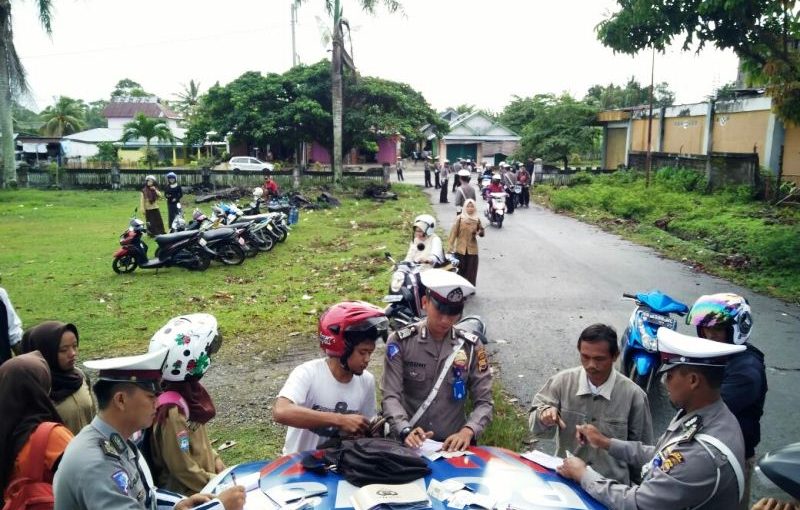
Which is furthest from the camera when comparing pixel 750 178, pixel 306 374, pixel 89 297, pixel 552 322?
pixel 750 178

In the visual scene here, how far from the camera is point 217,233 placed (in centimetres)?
1187

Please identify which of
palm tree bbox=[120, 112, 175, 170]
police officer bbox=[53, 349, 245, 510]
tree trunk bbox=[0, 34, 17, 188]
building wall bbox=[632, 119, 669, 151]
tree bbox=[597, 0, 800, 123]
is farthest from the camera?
palm tree bbox=[120, 112, 175, 170]

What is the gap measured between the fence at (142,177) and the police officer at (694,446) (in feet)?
80.0

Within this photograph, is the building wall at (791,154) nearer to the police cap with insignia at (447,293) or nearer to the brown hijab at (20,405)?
the police cap with insignia at (447,293)

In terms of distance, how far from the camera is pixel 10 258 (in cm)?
1262

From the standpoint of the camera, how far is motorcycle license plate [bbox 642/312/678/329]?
4.47 m

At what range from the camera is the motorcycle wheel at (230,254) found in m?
12.2

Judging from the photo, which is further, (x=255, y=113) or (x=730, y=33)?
(x=255, y=113)

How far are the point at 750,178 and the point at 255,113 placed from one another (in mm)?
19150

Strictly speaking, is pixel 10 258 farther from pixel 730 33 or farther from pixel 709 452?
pixel 730 33

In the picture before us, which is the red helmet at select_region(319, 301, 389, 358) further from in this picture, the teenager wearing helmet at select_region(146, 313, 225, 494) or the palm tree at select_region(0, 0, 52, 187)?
the palm tree at select_region(0, 0, 52, 187)

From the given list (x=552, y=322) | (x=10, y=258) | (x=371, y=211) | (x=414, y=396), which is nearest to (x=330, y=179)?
(x=371, y=211)

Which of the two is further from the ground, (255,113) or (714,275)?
(255,113)

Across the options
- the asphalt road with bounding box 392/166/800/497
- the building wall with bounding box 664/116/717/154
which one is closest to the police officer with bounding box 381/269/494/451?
the asphalt road with bounding box 392/166/800/497
